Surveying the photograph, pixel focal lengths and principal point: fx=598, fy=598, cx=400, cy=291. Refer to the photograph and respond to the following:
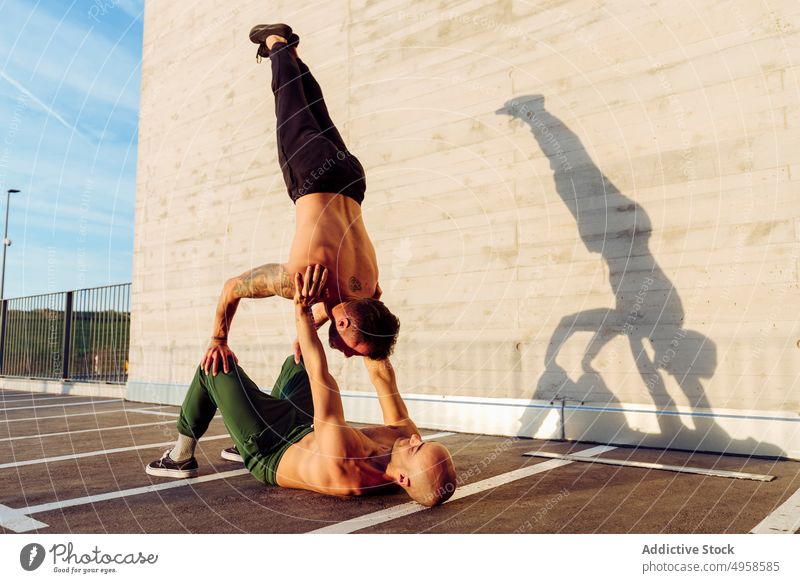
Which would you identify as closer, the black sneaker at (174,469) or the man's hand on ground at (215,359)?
the man's hand on ground at (215,359)

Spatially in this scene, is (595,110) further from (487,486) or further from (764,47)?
(487,486)

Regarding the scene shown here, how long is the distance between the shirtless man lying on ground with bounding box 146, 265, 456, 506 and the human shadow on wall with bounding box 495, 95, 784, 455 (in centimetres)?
307

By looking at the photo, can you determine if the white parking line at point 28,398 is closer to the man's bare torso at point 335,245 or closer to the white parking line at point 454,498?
the man's bare torso at point 335,245

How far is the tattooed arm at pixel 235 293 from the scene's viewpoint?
4328 mm

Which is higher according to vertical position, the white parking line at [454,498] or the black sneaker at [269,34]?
the black sneaker at [269,34]

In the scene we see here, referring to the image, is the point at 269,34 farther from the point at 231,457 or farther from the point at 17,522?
the point at 17,522

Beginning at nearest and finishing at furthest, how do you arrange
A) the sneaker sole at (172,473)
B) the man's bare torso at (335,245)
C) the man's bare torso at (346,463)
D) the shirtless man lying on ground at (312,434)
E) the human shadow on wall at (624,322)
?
the shirtless man lying on ground at (312,434)
the man's bare torso at (346,463)
the sneaker sole at (172,473)
the man's bare torso at (335,245)
the human shadow on wall at (624,322)

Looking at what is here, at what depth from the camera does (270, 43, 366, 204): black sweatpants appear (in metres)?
5.71

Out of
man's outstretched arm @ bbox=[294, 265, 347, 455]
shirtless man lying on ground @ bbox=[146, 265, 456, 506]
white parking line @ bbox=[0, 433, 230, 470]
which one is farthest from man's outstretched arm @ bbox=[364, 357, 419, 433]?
white parking line @ bbox=[0, 433, 230, 470]

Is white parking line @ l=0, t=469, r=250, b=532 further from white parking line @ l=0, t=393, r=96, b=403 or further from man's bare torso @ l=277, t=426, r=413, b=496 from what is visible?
white parking line @ l=0, t=393, r=96, b=403

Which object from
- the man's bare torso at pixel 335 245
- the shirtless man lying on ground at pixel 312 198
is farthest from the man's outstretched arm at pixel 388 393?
the man's bare torso at pixel 335 245

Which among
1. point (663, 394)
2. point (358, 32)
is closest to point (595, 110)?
point (663, 394)

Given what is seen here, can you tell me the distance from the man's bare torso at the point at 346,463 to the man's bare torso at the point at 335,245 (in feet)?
4.81

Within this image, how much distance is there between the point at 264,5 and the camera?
34.6 ft
